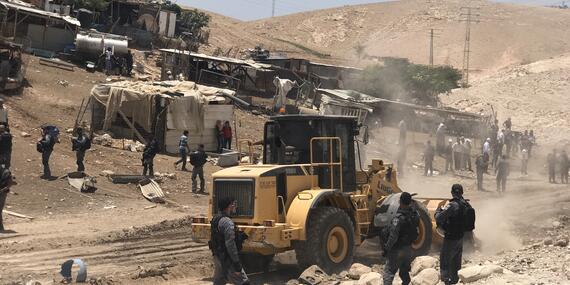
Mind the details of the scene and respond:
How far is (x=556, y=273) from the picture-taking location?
10.2m

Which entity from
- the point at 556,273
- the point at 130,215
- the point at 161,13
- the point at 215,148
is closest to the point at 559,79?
the point at 161,13

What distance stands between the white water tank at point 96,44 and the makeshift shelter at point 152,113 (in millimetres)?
11859

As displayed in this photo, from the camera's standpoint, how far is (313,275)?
11.0 metres

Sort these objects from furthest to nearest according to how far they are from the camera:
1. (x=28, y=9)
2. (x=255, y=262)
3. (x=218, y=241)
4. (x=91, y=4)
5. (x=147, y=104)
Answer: (x=91, y=4) < (x=28, y=9) < (x=147, y=104) < (x=255, y=262) < (x=218, y=241)

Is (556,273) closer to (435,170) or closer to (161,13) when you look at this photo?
(435,170)

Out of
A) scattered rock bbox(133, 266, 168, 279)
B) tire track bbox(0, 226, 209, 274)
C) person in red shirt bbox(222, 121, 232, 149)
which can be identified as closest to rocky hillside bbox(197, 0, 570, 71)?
person in red shirt bbox(222, 121, 232, 149)

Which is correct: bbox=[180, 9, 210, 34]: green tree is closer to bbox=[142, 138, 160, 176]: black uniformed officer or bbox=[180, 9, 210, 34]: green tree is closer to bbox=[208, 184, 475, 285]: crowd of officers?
bbox=[142, 138, 160, 176]: black uniformed officer

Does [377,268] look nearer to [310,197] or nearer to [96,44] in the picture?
[310,197]

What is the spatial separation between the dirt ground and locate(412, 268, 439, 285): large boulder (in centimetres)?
131

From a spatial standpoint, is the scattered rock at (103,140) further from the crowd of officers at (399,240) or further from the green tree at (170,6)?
the green tree at (170,6)

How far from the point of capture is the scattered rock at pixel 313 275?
10891 mm

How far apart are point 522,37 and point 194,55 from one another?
83.2 metres

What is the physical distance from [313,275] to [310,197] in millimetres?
1162

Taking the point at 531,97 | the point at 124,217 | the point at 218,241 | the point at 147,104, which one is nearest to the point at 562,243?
the point at 218,241
